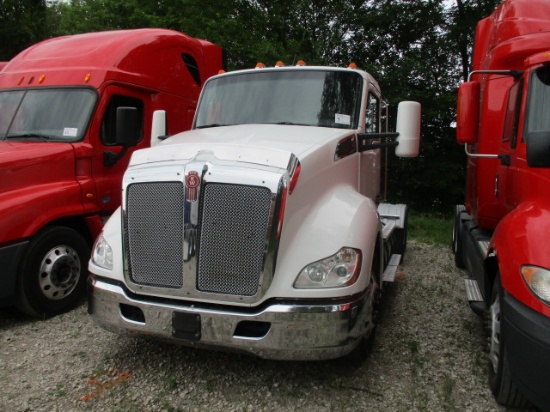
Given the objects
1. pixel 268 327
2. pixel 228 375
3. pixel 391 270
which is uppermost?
pixel 268 327

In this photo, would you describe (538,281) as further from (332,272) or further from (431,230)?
(431,230)

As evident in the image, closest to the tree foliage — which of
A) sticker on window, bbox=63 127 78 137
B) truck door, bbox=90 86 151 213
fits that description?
truck door, bbox=90 86 151 213

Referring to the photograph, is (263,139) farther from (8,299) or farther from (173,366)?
(8,299)

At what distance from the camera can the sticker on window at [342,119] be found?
4.46 meters

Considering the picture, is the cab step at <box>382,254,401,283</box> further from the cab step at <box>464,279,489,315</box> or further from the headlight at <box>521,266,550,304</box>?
the headlight at <box>521,266,550,304</box>

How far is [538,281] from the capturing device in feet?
8.88

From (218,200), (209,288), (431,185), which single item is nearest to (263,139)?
(218,200)

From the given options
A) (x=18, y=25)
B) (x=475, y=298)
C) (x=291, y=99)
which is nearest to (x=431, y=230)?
(x=475, y=298)

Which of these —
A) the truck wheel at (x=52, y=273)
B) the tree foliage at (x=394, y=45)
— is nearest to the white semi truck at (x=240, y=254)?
the truck wheel at (x=52, y=273)

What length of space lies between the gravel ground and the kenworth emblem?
4.54 feet

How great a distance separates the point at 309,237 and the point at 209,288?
76 centimetres

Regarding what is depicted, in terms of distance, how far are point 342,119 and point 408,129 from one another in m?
0.61

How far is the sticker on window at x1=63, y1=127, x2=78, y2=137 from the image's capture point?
18.0ft

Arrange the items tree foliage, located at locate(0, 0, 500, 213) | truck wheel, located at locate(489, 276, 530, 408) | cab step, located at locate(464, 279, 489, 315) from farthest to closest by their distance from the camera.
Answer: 1. tree foliage, located at locate(0, 0, 500, 213)
2. cab step, located at locate(464, 279, 489, 315)
3. truck wheel, located at locate(489, 276, 530, 408)
